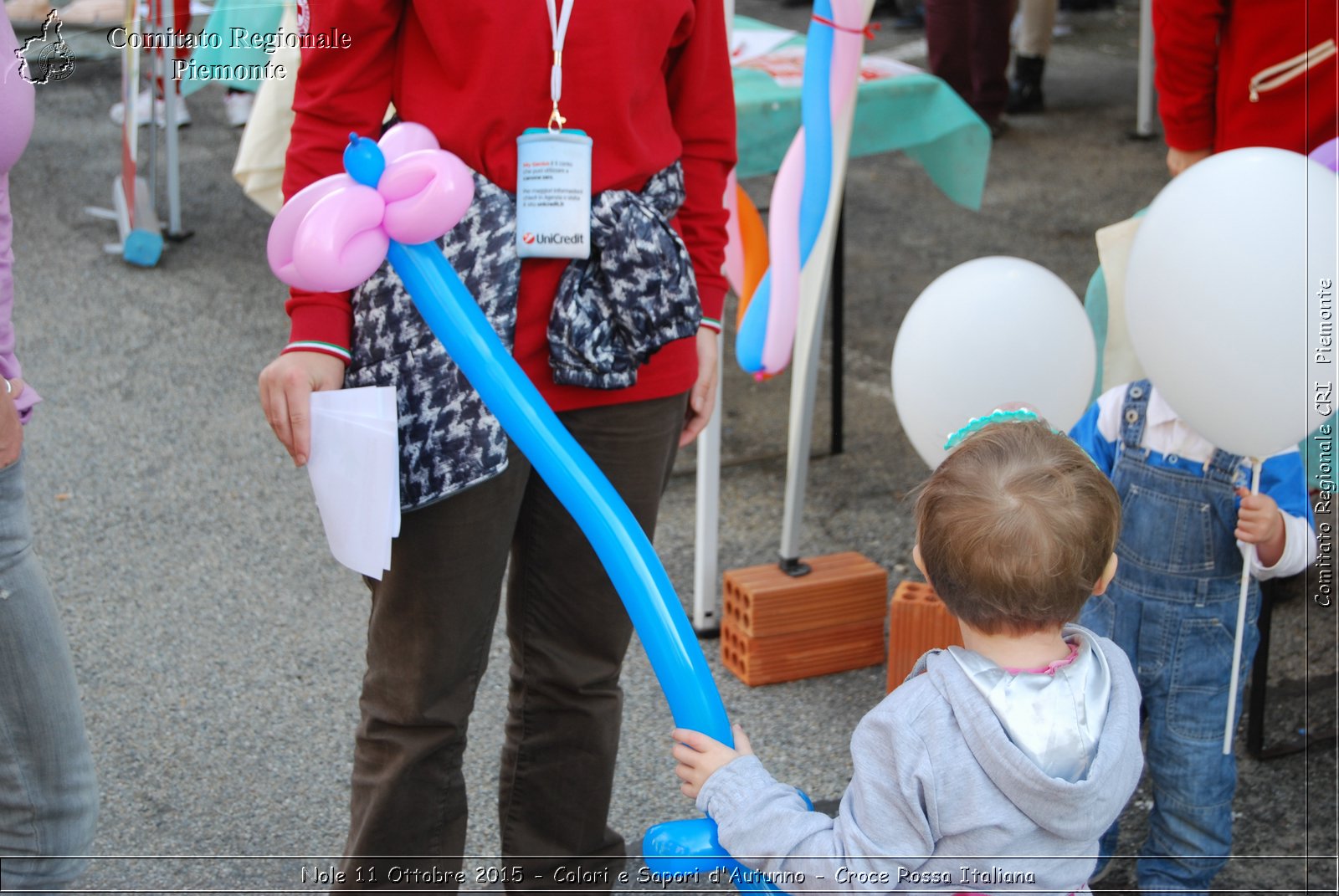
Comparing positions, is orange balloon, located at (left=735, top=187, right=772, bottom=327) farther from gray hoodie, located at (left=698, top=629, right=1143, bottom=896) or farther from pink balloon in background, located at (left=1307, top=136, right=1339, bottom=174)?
gray hoodie, located at (left=698, top=629, right=1143, bottom=896)

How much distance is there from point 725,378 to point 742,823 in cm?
325

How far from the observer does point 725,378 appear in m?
4.52

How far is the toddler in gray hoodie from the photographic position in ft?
4.23

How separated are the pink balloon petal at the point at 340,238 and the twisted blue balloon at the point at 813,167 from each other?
1.36 m

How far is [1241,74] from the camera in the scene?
9.04 feet

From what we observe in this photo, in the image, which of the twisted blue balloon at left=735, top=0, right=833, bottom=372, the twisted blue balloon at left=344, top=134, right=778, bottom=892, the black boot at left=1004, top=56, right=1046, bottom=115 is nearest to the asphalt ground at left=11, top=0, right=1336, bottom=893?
the twisted blue balloon at left=735, top=0, right=833, bottom=372

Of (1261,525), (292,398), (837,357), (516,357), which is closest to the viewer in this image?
(292,398)

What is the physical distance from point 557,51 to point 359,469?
0.54 metres

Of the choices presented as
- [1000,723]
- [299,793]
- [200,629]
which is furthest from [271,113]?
[1000,723]

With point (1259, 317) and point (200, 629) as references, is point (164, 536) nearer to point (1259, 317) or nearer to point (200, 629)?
point (200, 629)

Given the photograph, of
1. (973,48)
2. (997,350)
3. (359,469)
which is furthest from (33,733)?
(973,48)

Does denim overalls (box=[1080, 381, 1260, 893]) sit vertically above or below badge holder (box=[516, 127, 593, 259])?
below

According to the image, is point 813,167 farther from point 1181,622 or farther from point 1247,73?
point 1181,622

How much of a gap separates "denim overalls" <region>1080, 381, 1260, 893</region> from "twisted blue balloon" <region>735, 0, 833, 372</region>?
0.79 m
